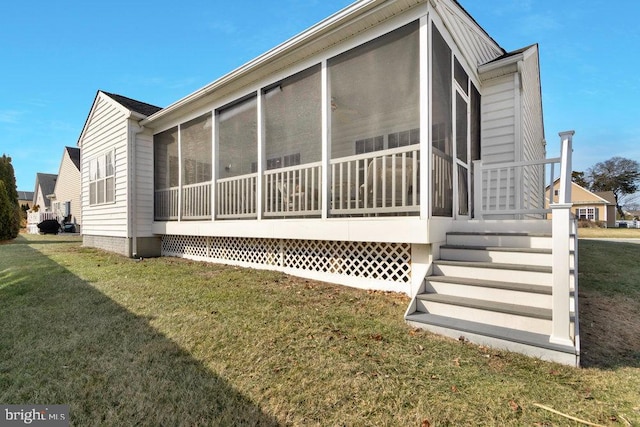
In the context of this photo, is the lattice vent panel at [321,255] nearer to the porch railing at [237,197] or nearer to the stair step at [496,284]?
the porch railing at [237,197]

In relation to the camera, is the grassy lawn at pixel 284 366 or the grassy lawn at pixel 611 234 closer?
the grassy lawn at pixel 284 366

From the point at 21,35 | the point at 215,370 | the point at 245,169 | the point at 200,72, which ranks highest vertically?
the point at 21,35

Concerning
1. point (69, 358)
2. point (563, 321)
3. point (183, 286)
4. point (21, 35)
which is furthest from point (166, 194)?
A: point (563, 321)

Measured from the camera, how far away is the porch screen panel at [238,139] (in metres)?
6.81

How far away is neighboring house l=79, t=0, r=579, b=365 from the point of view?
328 cm

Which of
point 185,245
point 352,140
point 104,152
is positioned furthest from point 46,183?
point 352,140

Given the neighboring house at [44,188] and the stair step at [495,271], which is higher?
the neighboring house at [44,188]

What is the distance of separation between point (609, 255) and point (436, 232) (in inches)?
287

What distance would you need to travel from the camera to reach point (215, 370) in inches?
99.0

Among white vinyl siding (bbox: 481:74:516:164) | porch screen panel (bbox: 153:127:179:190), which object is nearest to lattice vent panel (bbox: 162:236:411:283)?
porch screen panel (bbox: 153:127:179:190)

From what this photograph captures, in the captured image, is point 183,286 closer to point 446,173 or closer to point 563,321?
point 446,173

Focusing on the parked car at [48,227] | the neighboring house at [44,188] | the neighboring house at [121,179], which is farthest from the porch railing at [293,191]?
the neighboring house at [44,188]

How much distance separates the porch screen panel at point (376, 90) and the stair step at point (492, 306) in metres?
2.67

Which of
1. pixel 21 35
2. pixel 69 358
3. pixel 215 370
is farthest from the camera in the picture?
pixel 21 35
